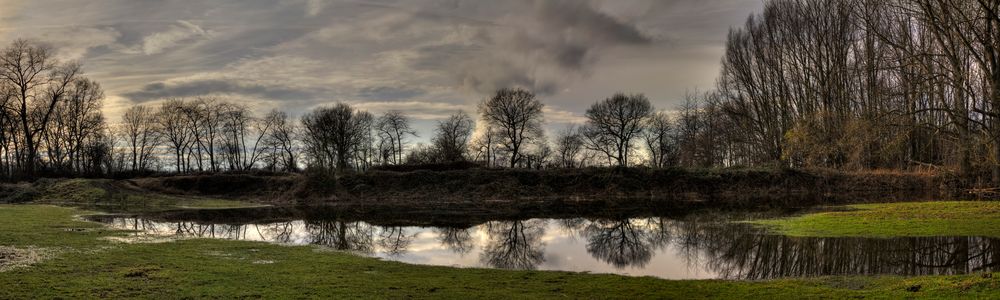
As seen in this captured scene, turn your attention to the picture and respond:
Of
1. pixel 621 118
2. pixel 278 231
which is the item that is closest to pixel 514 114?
pixel 621 118

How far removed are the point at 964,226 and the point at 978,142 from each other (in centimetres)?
716

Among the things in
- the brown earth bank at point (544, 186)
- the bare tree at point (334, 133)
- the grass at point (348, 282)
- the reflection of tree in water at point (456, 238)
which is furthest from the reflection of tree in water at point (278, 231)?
the bare tree at point (334, 133)

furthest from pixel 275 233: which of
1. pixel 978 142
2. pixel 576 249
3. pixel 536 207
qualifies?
pixel 978 142

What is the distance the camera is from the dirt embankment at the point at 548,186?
5147cm

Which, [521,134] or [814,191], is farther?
[521,134]

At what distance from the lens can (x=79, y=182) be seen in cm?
4784

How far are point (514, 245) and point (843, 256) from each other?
1106cm

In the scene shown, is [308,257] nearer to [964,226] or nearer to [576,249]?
[576,249]

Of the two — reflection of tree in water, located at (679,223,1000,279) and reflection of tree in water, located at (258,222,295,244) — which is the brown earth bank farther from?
reflection of tree in water, located at (679,223,1000,279)

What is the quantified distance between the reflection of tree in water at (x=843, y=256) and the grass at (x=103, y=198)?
128 ft

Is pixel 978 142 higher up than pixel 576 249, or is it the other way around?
pixel 978 142

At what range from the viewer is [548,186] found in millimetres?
54438

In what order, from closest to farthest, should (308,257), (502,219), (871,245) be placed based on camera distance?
(308,257) < (871,245) < (502,219)

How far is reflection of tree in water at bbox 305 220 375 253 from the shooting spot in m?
21.8
